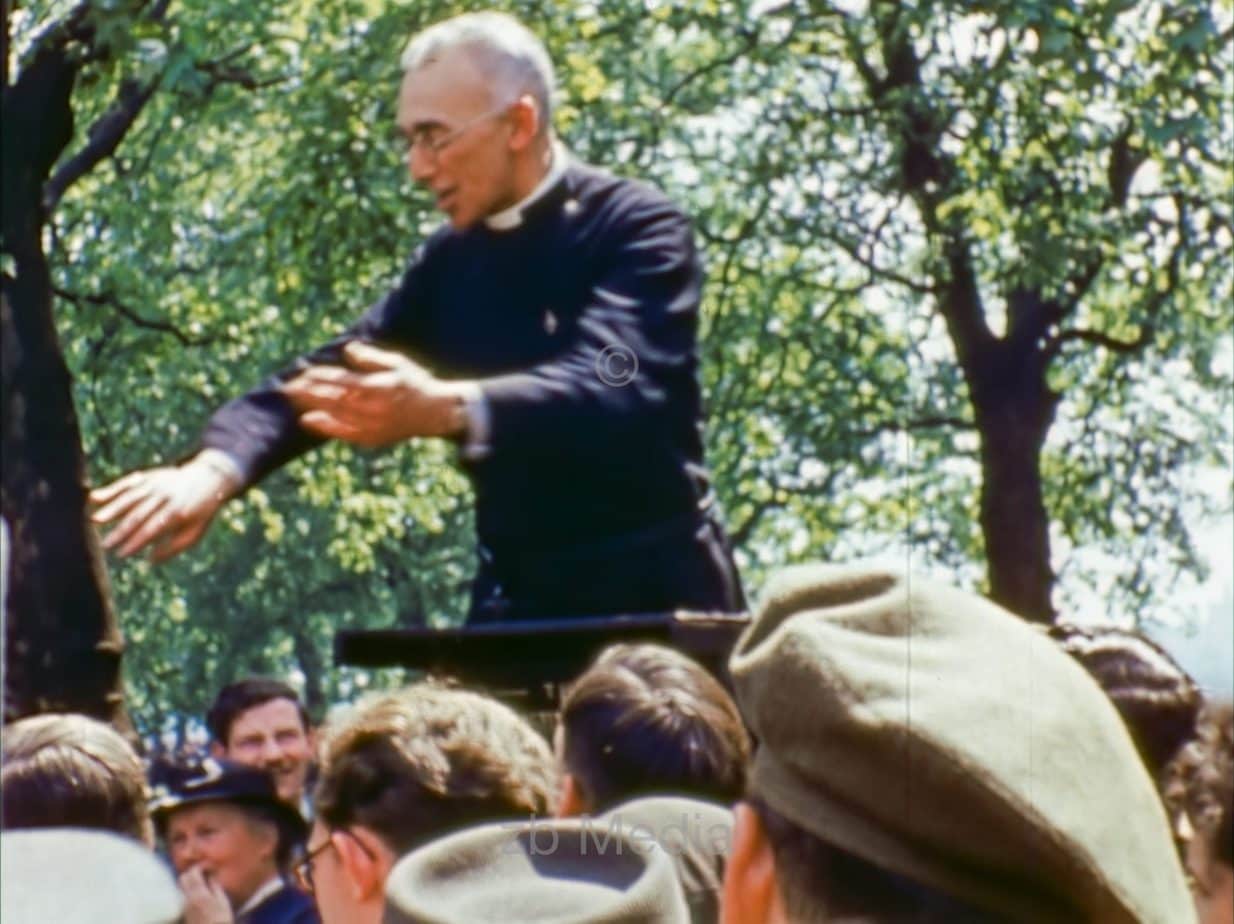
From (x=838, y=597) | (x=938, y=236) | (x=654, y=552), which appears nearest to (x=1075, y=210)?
(x=938, y=236)

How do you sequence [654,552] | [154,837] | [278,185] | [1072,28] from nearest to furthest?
[154,837]
[654,552]
[1072,28]
[278,185]

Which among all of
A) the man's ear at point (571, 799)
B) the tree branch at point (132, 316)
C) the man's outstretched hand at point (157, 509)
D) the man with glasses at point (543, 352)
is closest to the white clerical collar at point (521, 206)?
the man with glasses at point (543, 352)

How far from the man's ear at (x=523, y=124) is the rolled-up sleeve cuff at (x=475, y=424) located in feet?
2.00

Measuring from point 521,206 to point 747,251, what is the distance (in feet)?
21.7

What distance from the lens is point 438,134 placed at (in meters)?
4.35

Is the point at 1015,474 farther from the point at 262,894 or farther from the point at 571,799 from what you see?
the point at 571,799

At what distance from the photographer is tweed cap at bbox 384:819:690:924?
5.81 ft

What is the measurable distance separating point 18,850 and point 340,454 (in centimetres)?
846

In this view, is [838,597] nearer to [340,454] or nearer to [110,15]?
[110,15]

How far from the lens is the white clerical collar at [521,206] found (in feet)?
14.0

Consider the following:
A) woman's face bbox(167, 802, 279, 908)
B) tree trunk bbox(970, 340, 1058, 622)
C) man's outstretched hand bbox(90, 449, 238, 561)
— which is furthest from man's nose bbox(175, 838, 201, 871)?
tree trunk bbox(970, 340, 1058, 622)

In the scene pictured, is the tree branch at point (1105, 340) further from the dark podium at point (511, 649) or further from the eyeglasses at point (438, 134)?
the dark podium at point (511, 649)

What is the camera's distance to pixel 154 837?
3.58 metres

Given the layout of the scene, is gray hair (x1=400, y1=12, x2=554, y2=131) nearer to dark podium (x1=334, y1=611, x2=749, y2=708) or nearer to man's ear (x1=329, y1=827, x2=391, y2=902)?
dark podium (x1=334, y1=611, x2=749, y2=708)
